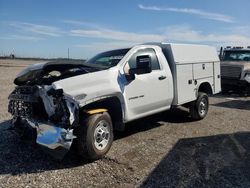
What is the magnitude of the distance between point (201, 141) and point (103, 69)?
271 centimetres

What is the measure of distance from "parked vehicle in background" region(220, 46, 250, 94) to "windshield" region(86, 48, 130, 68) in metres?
9.98

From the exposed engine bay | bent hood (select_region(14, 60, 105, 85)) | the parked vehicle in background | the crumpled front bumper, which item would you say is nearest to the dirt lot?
the crumpled front bumper

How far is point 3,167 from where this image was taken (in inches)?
214

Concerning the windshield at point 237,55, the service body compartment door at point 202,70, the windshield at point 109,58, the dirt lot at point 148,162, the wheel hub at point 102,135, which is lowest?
the dirt lot at point 148,162

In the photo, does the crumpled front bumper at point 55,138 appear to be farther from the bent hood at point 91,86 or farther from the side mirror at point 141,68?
the side mirror at point 141,68

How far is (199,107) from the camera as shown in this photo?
9.21m

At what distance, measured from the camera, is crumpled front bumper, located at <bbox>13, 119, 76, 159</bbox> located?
523 centimetres

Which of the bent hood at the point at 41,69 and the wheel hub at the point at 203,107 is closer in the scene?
the bent hood at the point at 41,69

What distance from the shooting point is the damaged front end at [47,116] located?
5.26 metres

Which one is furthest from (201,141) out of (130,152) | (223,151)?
(130,152)

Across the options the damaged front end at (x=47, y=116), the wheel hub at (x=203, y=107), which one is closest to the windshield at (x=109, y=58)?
the damaged front end at (x=47, y=116)

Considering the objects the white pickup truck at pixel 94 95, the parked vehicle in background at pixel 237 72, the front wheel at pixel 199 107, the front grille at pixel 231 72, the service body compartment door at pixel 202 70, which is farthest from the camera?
the front grille at pixel 231 72

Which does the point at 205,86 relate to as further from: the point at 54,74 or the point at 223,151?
the point at 54,74

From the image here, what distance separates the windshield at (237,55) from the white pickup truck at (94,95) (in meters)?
10.3
